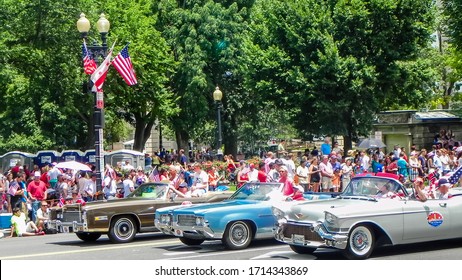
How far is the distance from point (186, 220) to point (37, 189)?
9677mm

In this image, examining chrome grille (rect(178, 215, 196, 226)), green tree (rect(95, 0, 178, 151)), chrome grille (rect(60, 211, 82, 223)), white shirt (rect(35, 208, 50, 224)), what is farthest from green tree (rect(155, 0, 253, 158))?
chrome grille (rect(178, 215, 196, 226))

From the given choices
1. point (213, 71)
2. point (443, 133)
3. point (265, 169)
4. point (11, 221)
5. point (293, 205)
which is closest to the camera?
point (293, 205)

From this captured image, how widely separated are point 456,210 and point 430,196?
556 millimetres

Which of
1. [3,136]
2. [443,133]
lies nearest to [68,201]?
[443,133]

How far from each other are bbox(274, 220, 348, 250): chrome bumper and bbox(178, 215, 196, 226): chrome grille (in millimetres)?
2214

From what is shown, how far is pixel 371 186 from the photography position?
14789mm

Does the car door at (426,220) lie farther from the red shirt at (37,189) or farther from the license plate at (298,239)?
the red shirt at (37,189)

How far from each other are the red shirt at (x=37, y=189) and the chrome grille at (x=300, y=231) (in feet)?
39.4

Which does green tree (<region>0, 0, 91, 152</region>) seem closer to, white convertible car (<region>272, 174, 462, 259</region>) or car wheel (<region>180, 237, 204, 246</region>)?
car wheel (<region>180, 237, 204, 246</region>)

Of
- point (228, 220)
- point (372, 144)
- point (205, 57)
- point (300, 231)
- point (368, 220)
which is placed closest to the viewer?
point (368, 220)

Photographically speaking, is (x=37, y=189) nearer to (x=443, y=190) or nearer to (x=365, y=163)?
(x=365, y=163)

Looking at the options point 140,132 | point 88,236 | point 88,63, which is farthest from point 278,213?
point 140,132

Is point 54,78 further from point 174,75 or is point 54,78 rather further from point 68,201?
point 174,75

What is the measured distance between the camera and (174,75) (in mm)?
51656
